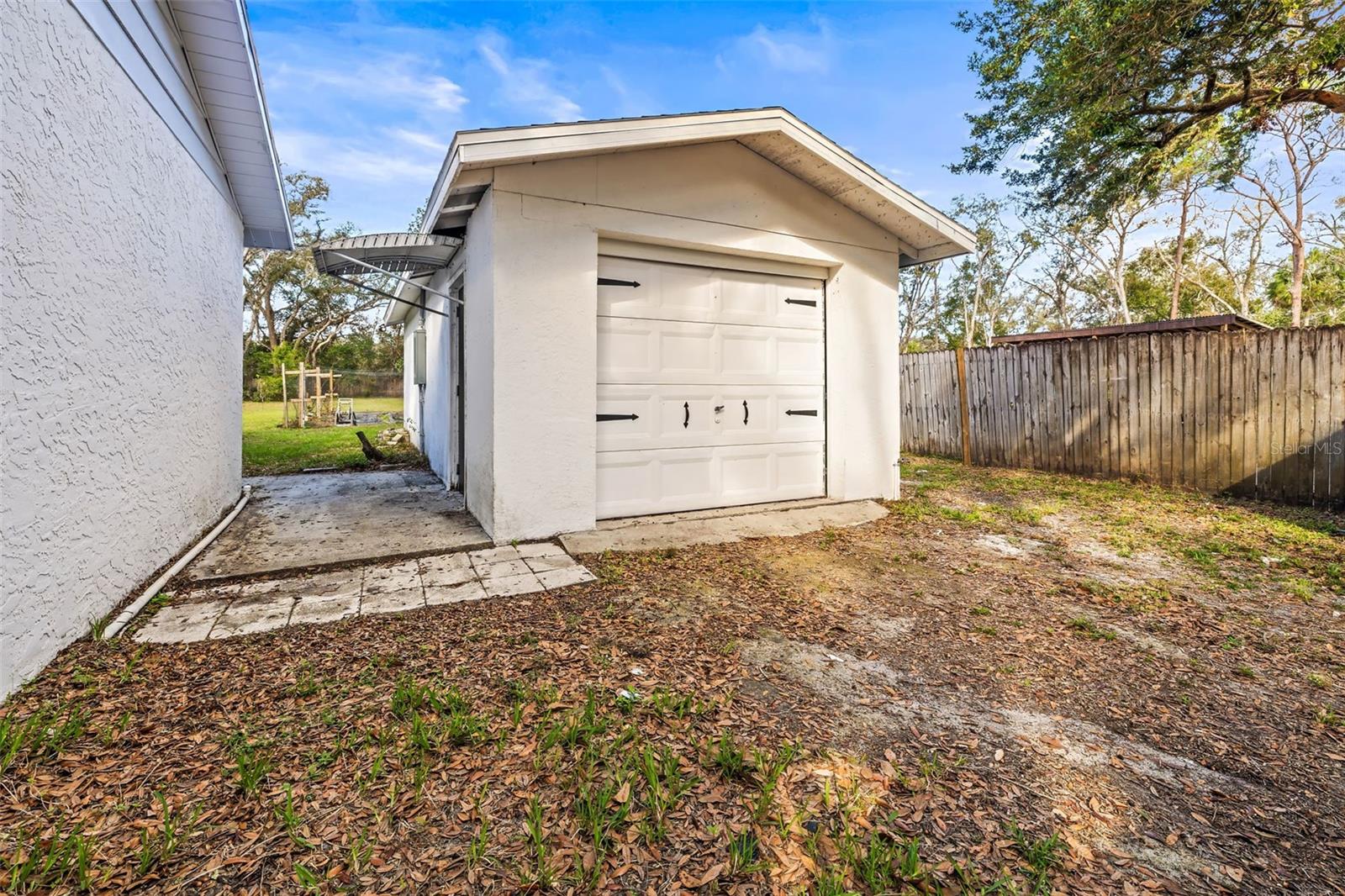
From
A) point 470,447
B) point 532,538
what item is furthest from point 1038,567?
point 470,447

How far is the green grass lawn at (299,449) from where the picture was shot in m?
8.77

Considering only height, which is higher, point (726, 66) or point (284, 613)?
point (726, 66)

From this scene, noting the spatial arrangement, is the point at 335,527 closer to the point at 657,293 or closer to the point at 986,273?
the point at 657,293

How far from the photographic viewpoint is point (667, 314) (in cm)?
525

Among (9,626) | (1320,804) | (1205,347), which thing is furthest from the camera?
(1205,347)

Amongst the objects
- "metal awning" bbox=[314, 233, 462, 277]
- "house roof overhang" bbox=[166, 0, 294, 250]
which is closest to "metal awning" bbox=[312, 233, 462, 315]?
"metal awning" bbox=[314, 233, 462, 277]

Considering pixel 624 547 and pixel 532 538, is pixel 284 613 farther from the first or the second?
pixel 624 547

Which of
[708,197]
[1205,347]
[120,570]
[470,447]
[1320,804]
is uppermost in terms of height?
[708,197]

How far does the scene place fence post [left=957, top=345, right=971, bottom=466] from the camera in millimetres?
9211

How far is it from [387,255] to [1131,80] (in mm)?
8789

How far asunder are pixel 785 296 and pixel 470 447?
11.4ft

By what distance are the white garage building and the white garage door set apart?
0.7 inches

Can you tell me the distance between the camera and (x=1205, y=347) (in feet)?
21.0

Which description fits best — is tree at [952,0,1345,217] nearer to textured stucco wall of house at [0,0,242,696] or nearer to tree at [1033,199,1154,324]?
textured stucco wall of house at [0,0,242,696]
